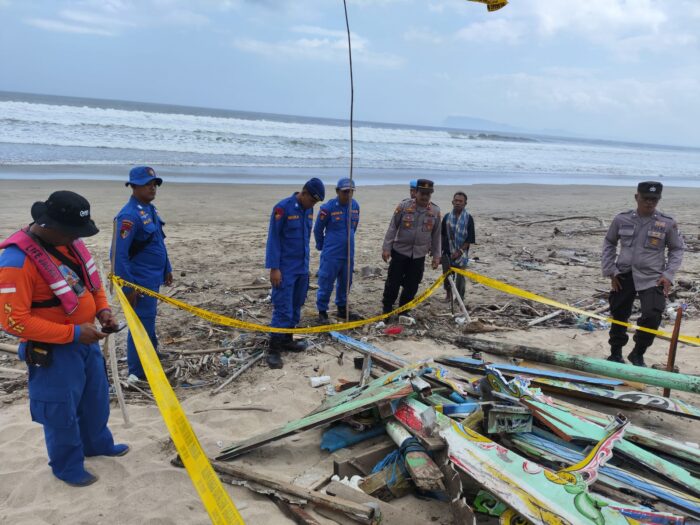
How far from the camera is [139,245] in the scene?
469 centimetres

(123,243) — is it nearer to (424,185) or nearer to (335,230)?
(335,230)

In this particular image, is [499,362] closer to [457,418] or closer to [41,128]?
[457,418]

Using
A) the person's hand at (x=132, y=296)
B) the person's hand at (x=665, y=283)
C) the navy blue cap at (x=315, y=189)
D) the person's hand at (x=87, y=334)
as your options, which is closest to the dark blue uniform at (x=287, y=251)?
the navy blue cap at (x=315, y=189)

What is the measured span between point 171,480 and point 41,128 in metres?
33.9

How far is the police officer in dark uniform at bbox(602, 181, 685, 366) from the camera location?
520 cm

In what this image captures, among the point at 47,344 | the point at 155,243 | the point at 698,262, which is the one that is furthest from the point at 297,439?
the point at 698,262

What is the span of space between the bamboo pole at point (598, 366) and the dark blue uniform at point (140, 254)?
3.55 m

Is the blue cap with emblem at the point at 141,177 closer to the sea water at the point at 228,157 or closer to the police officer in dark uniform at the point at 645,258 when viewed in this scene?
the police officer in dark uniform at the point at 645,258

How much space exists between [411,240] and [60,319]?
183 inches

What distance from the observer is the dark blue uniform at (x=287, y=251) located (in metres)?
5.46

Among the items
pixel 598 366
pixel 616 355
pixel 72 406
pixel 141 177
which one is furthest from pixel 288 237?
pixel 616 355

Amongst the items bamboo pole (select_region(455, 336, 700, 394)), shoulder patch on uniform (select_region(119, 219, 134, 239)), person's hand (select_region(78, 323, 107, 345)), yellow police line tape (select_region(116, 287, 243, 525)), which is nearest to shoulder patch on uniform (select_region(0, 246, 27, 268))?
person's hand (select_region(78, 323, 107, 345))

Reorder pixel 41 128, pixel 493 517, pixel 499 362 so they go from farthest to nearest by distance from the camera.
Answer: pixel 41 128, pixel 499 362, pixel 493 517

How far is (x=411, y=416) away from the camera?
3.54 meters
